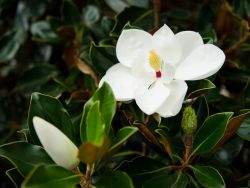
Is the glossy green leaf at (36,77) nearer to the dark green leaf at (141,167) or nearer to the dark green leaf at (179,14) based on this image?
the dark green leaf at (179,14)

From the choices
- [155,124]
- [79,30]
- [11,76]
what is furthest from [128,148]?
[11,76]

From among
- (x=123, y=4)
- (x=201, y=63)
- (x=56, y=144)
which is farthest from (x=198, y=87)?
(x=123, y=4)

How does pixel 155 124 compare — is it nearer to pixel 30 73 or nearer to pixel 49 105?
pixel 49 105

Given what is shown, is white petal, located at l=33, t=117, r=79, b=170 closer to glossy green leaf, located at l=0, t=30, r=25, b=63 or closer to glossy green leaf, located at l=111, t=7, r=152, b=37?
glossy green leaf, located at l=111, t=7, r=152, b=37

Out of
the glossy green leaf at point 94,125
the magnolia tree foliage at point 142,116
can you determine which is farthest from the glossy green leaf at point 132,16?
the glossy green leaf at point 94,125

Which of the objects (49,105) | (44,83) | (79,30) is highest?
(49,105)

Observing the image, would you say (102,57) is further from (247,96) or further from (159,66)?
(247,96)

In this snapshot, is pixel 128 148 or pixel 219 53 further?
pixel 128 148
